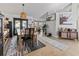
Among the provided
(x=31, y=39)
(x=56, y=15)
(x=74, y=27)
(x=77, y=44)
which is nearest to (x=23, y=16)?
(x=31, y=39)

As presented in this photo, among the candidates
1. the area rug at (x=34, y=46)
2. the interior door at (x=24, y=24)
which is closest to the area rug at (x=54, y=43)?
the area rug at (x=34, y=46)

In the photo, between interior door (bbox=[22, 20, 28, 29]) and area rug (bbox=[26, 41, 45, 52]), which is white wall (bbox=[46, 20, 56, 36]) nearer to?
area rug (bbox=[26, 41, 45, 52])

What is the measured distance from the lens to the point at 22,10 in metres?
2.58

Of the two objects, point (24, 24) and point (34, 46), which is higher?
point (24, 24)

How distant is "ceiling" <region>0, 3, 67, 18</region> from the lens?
2539 mm

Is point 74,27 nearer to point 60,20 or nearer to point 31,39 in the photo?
point 60,20

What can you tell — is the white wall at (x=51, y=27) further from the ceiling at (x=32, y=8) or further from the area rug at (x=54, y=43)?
the ceiling at (x=32, y=8)

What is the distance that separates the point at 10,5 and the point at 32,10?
0.49m

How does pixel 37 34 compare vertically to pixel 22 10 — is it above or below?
below

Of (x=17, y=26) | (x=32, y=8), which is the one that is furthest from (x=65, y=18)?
(x=17, y=26)

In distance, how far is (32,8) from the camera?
2.60 meters

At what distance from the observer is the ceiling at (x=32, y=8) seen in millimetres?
2539

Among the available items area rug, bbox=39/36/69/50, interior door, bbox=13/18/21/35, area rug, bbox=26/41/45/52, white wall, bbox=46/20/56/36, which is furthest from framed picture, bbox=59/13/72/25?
interior door, bbox=13/18/21/35

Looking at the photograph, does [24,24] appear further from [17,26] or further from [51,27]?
[51,27]
